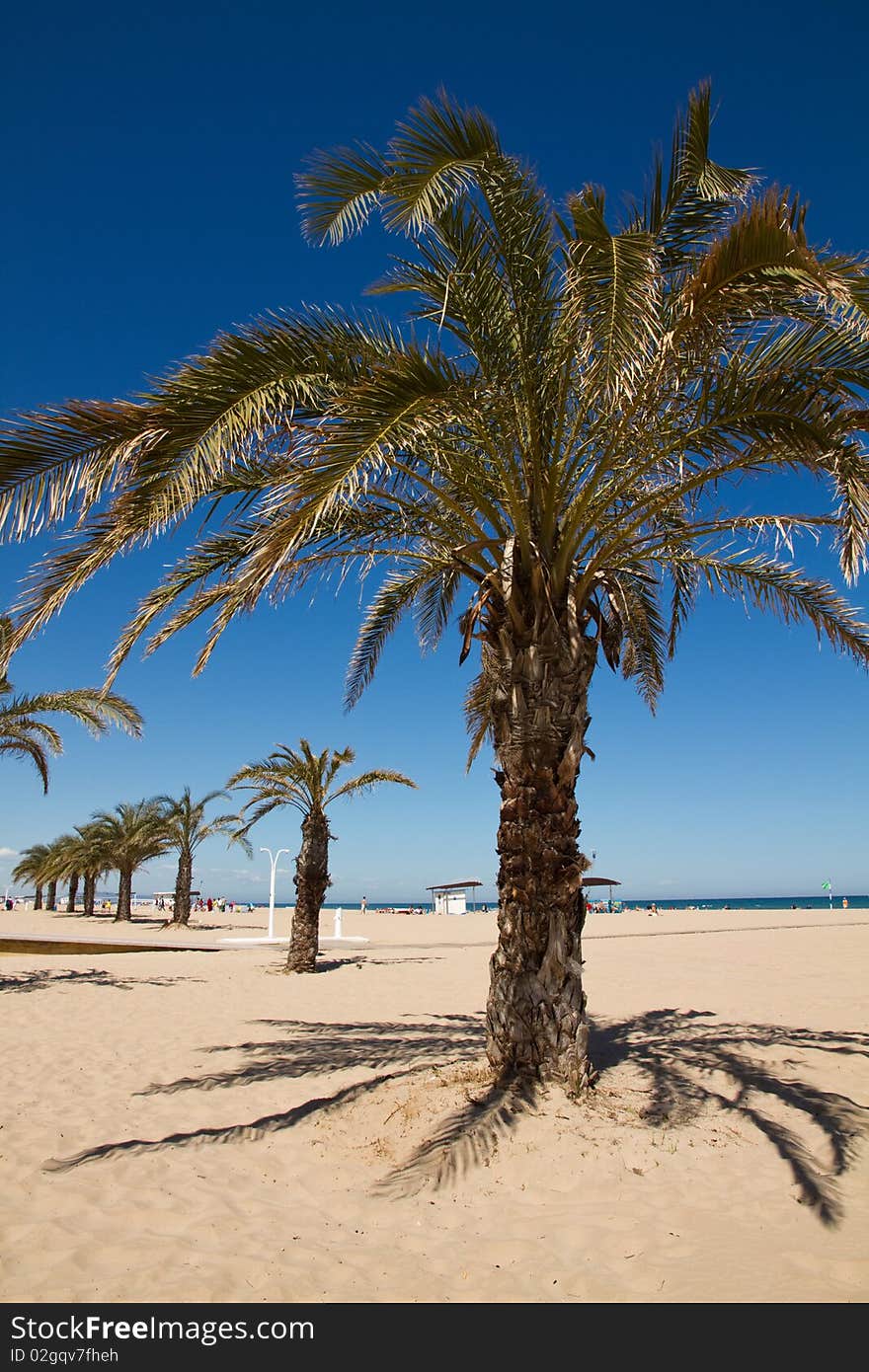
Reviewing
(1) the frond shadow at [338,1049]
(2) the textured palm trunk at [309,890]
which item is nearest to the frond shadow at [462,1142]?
(1) the frond shadow at [338,1049]

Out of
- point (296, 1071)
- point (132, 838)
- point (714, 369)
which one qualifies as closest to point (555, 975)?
point (296, 1071)

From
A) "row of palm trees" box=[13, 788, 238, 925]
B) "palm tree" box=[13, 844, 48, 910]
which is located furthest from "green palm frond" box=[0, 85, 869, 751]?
"palm tree" box=[13, 844, 48, 910]

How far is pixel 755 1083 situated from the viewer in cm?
636

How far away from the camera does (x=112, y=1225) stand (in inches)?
150

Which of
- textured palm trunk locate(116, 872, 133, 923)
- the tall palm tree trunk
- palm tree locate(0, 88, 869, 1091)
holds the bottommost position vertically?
textured palm trunk locate(116, 872, 133, 923)

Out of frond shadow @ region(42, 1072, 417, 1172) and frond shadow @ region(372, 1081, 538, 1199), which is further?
frond shadow @ region(42, 1072, 417, 1172)

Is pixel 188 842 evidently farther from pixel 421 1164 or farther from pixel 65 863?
pixel 421 1164

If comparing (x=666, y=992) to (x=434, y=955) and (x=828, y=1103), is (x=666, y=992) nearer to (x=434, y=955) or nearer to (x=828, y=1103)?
(x=828, y=1103)

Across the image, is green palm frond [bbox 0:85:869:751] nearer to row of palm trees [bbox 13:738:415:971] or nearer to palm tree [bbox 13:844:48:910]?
row of palm trees [bbox 13:738:415:971]

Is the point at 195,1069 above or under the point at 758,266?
under

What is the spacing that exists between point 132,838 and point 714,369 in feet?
107

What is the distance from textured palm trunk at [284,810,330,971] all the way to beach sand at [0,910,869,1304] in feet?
19.1

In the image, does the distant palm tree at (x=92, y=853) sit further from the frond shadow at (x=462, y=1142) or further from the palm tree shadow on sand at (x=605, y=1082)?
the frond shadow at (x=462, y=1142)

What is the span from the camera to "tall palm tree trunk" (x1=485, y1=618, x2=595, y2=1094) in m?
5.65
